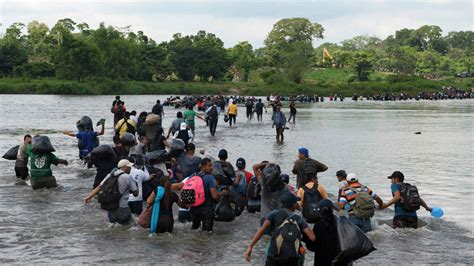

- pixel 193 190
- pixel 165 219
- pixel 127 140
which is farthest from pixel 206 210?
pixel 127 140

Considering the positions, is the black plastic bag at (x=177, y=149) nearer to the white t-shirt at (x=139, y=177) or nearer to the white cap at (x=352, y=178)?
the white t-shirt at (x=139, y=177)

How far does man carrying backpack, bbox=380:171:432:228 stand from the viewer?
1129 centimetres

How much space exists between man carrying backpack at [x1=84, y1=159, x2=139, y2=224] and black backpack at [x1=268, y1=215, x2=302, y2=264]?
4.17 metres

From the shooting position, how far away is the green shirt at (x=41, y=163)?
14.4 meters

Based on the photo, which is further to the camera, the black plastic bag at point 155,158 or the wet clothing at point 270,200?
the black plastic bag at point 155,158

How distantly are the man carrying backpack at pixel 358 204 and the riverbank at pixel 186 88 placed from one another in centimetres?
9960

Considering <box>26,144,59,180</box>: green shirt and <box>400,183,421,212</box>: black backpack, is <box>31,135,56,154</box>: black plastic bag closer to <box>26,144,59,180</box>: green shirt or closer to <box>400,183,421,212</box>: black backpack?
<box>26,144,59,180</box>: green shirt

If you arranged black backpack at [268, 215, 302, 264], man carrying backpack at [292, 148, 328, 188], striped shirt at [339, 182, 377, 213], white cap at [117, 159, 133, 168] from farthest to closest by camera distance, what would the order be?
white cap at [117, 159, 133, 168], striped shirt at [339, 182, 377, 213], man carrying backpack at [292, 148, 328, 188], black backpack at [268, 215, 302, 264]

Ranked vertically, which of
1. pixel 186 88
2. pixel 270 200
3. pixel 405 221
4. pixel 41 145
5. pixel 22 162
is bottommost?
pixel 186 88

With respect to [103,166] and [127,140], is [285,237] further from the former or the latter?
[127,140]

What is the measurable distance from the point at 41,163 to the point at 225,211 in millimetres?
Answer: 5058

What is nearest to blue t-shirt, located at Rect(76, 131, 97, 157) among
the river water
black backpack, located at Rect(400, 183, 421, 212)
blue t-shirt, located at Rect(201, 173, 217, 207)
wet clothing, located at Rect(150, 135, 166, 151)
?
the river water

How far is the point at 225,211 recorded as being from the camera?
11.6 meters

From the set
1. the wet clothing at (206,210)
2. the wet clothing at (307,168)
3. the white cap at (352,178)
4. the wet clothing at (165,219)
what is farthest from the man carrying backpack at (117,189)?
the white cap at (352,178)
